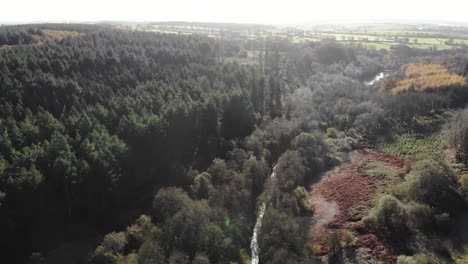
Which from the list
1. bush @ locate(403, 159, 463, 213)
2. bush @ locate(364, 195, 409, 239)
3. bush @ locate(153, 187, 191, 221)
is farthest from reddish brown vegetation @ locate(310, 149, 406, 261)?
bush @ locate(153, 187, 191, 221)

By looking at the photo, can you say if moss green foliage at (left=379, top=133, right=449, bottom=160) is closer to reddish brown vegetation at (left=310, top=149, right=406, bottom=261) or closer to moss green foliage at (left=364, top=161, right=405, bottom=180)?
reddish brown vegetation at (left=310, top=149, right=406, bottom=261)

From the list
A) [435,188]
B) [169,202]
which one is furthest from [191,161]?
[435,188]

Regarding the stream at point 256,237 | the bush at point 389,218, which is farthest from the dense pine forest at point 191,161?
the stream at point 256,237

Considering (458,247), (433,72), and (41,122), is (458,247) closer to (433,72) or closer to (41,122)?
(41,122)

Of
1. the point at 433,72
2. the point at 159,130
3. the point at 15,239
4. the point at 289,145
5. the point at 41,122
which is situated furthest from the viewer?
the point at 433,72

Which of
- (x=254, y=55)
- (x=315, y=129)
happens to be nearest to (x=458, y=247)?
(x=315, y=129)
